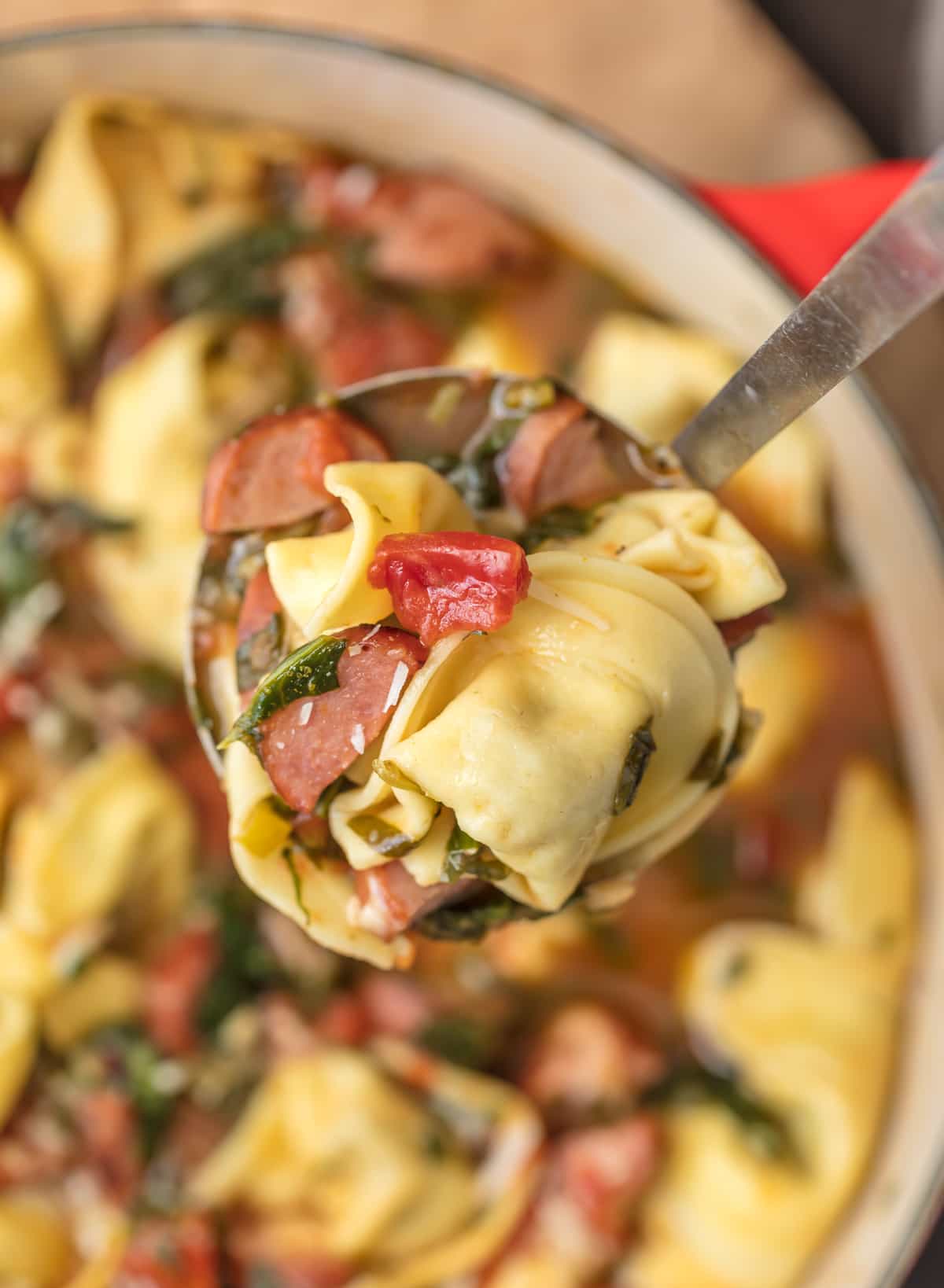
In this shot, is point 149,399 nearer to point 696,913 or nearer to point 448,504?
point 448,504

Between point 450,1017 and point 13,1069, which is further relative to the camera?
point 450,1017

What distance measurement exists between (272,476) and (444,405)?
0.89ft

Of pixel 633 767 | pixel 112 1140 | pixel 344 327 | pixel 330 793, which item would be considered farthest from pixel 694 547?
pixel 112 1140

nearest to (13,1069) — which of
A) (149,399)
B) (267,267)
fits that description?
(149,399)

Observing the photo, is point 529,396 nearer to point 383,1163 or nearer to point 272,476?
point 272,476

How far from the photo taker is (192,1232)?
2.50 metres

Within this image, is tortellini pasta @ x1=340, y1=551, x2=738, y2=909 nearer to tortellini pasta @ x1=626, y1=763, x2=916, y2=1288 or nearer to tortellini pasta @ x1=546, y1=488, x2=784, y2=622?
tortellini pasta @ x1=546, y1=488, x2=784, y2=622

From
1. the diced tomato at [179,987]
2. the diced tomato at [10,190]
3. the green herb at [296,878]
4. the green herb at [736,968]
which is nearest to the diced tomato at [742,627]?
the green herb at [296,878]

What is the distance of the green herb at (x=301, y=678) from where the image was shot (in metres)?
1.30

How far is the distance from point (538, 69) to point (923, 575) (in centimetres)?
143

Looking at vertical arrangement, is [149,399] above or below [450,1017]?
above

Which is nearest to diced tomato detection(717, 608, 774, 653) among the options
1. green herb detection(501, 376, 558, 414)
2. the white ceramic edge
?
green herb detection(501, 376, 558, 414)

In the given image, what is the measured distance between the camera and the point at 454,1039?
2631 mm

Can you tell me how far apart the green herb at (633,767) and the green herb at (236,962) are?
1.48m
